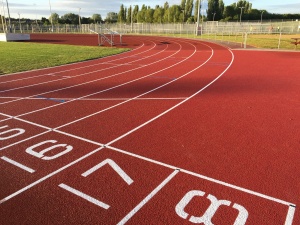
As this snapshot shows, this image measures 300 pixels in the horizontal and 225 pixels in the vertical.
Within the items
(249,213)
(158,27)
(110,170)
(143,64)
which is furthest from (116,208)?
(158,27)

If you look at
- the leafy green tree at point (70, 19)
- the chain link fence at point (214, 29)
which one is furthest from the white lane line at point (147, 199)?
the leafy green tree at point (70, 19)

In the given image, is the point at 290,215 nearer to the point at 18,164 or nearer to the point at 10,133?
the point at 18,164

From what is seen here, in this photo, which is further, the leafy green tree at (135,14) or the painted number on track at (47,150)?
the leafy green tree at (135,14)

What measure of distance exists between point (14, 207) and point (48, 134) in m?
2.38

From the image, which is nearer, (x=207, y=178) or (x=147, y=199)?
(x=147, y=199)

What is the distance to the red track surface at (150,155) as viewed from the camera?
10.8 ft

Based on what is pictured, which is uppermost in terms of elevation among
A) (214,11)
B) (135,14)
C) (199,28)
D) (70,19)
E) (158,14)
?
(214,11)

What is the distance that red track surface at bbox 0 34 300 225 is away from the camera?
10.8 feet

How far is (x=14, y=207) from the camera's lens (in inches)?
131

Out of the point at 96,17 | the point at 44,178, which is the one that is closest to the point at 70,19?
the point at 96,17

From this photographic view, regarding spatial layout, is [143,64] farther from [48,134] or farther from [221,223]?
[221,223]

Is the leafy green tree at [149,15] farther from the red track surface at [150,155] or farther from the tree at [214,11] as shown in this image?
the red track surface at [150,155]

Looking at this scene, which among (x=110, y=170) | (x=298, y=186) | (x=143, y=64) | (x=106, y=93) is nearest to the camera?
(x=298, y=186)

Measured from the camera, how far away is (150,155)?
4.69m
